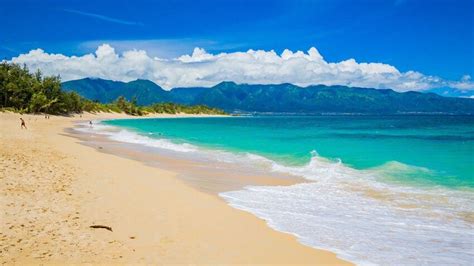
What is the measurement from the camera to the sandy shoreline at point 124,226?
7.92m

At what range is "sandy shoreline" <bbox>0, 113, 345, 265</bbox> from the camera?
7.92m

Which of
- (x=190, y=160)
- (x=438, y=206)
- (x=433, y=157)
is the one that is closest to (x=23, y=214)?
(x=438, y=206)

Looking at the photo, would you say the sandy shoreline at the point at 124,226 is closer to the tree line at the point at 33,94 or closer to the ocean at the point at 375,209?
the ocean at the point at 375,209

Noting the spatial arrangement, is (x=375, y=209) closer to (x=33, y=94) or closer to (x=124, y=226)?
(x=124, y=226)

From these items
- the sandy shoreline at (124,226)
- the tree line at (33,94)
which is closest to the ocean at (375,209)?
the sandy shoreline at (124,226)

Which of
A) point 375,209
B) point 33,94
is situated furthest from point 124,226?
point 33,94

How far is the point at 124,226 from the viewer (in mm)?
9820

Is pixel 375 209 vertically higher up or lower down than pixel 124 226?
higher up

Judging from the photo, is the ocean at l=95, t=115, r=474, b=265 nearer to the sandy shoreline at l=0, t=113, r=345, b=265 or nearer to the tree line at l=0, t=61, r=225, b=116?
the sandy shoreline at l=0, t=113, r=345, b=265

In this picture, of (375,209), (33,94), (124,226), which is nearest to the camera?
(124,226)

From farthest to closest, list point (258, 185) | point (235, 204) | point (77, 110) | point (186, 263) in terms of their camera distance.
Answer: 1. point (77, 110)
2. point (258, 185)
3. point (235, 204)
4. point (186, 263)

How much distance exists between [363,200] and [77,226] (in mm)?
10244

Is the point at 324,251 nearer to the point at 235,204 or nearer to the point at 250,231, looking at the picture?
the point at 250,231

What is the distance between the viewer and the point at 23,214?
31.9ft
